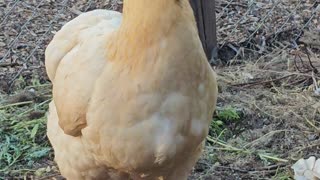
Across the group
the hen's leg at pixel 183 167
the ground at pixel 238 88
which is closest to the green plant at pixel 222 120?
the ground at pixel 238 88

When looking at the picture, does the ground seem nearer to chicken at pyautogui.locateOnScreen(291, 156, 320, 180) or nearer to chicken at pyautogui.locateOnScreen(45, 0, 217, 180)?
chicken at pyautogui.locateOnScreen(291, 156, 320, 180)

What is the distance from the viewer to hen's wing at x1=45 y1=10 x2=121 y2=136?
2.41 metres

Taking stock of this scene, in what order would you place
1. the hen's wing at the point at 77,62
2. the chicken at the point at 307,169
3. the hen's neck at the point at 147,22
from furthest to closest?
1. the chicken at the point at 307,169
2. the hen's wing at the point at 77,62
3. the hen's neck at the point at 147,22

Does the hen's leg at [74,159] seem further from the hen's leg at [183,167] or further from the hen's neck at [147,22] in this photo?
the hen's neck at [147,22]

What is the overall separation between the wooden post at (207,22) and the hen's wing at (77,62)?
1.22m

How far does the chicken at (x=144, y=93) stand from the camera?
2.20 m

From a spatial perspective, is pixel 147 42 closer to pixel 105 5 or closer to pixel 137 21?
pixel 137 21

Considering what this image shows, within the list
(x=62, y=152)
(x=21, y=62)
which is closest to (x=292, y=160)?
(x=62, y=152)

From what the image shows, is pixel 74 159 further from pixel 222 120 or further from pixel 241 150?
pixel 222 120

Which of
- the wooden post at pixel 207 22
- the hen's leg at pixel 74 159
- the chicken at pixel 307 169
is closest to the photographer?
the hen's leg at pixel 74 159

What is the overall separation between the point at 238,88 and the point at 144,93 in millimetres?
1943

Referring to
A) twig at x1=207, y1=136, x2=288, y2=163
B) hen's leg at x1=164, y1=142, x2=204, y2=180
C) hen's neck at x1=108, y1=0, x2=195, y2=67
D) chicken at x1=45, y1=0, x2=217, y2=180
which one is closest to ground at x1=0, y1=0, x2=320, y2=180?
twig at x1=207, y1=136, x2=288, y2=163

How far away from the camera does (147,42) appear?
7.23ft

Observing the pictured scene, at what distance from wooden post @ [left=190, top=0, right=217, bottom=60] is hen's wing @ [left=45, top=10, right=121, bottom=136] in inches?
48.1
